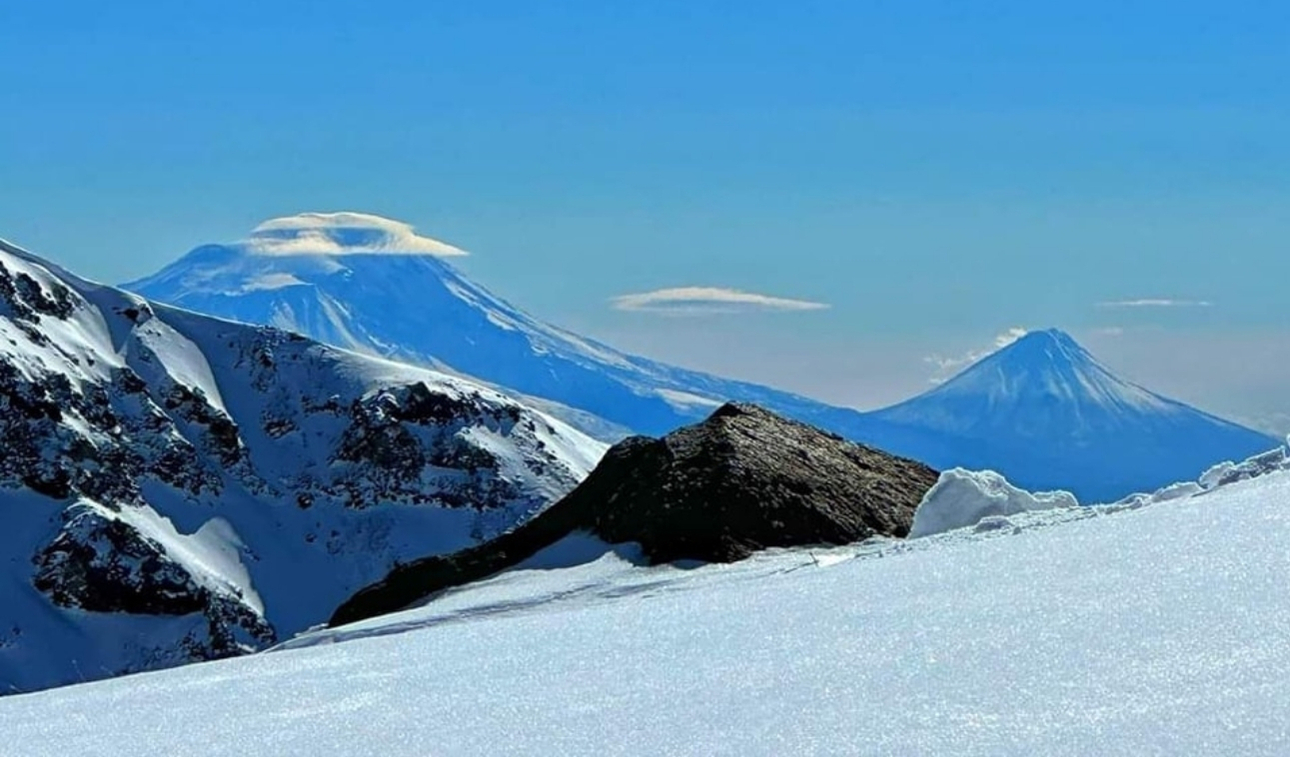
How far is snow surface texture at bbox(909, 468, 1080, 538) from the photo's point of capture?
1905 cm

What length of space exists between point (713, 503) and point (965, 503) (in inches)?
115

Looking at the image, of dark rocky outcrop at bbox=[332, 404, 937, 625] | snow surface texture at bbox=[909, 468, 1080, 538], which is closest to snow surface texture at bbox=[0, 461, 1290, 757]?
snow surface texture at bbox=[909, 468, 1080, 538]

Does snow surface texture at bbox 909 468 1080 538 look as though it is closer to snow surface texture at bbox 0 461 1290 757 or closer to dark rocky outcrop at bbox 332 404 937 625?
dark rocky outcrop at bbox 332 404 937 625

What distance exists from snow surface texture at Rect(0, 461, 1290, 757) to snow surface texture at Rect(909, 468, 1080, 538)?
5516 mm

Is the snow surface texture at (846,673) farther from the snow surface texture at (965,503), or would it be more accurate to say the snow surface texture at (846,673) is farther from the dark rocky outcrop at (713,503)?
the dark rocky outcrop at (713,503)

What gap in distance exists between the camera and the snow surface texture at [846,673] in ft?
24.0

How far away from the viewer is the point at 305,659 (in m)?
12.4

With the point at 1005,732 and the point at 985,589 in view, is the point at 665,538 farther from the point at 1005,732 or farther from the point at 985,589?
the point at 1005,732

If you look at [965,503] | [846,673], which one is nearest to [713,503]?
[965,503]

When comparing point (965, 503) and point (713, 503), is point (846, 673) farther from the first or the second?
point (713, 503)

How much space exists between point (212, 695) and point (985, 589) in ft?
15.7

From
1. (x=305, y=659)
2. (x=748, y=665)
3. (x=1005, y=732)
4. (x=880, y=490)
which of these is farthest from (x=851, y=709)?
(x=880, y=490)

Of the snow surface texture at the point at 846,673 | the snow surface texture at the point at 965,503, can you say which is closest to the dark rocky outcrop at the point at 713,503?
the snow surface texture at the point at 965,503

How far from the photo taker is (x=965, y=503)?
62.8 ft
